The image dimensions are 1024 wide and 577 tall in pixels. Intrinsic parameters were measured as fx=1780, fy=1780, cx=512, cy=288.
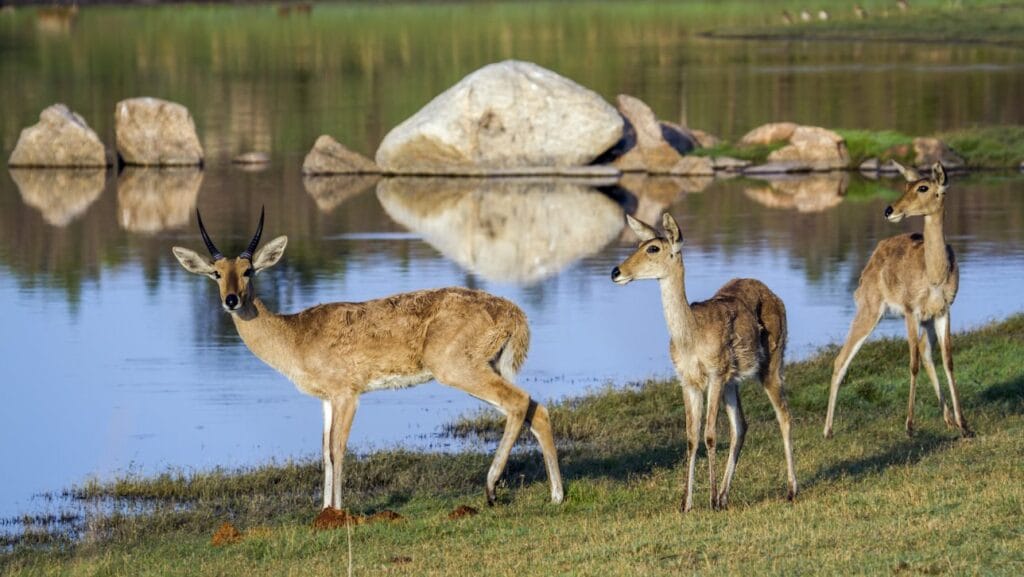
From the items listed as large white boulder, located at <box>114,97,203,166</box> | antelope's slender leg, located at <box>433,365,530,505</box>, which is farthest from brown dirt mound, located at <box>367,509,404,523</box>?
large white boulder, located at <box>114,97,203,166</box>

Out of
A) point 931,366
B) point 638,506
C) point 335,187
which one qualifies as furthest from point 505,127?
Result: point 638,506

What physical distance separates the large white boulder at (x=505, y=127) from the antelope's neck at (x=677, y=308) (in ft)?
83.7

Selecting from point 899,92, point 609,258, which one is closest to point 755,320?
point 609,258

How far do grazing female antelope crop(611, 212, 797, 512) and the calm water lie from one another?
5.16m

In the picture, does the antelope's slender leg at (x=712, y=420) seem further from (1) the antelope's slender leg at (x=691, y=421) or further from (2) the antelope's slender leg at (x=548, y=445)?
(2) the antelope's slender leg at (x=548, y=445)

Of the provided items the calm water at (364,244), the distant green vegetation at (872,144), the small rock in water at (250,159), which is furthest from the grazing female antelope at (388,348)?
the small rock in water at (250,159)

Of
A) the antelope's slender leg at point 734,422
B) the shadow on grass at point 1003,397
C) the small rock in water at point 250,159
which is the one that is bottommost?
the shadow on grass at point 1003,397

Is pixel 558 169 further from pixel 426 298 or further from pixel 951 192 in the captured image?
pixel 426 298

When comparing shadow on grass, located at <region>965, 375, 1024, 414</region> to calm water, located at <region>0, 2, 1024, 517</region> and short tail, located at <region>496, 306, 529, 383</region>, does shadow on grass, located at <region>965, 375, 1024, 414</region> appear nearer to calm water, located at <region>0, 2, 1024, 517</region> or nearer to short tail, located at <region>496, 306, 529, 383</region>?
calm water, located at <region>0, 2, 1024, 517</region>

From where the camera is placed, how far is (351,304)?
13367 millimetres

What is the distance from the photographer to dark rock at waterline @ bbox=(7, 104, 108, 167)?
40.9 m

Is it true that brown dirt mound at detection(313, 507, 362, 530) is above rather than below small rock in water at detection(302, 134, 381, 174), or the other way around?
below

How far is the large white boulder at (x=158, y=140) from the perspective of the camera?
4100 centimetres

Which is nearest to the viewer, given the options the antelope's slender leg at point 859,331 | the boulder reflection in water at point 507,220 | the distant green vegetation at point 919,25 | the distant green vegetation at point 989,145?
the antelope's slender leg at point 859,331
